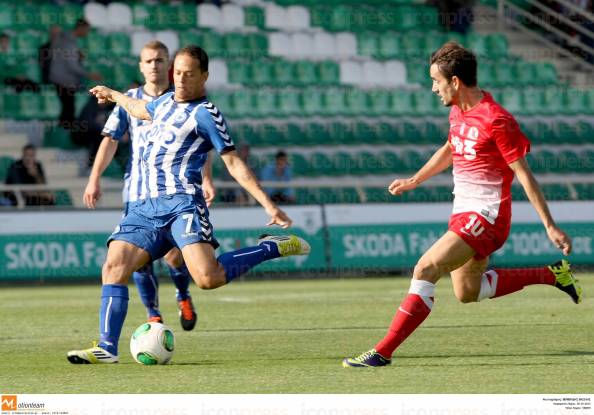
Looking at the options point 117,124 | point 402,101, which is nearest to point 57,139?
point 402,101

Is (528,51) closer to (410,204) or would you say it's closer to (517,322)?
(410,204)

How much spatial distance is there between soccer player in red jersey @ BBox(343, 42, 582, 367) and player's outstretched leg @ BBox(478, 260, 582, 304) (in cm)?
40

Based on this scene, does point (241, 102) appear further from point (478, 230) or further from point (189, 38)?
point (478, 230)

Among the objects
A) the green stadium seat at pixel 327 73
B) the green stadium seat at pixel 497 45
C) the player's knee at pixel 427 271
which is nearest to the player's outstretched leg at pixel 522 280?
the player's knee at pixel 427 271

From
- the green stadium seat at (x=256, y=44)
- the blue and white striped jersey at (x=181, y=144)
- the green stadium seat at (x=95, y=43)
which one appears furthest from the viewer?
the green stadium seat at (x=256, y=44)

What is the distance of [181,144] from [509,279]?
2.47 m

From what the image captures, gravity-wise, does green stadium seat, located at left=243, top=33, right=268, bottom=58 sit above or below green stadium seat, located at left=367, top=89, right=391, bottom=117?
above

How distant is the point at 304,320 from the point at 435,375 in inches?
170

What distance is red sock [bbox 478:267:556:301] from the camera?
9.11 m

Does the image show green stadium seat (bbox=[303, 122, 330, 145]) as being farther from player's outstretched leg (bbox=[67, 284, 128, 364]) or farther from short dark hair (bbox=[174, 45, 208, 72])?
player's outstretched leg (bbox=[67, 284, 128, 364])

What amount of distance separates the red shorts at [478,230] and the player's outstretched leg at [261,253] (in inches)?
47.3

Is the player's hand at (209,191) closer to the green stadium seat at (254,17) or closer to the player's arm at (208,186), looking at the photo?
the player's arm at (208,186)

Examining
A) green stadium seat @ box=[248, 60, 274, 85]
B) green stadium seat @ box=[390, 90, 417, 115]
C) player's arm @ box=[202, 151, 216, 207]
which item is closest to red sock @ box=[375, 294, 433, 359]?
player's arm @ box=[202, 151, 216, 207]
